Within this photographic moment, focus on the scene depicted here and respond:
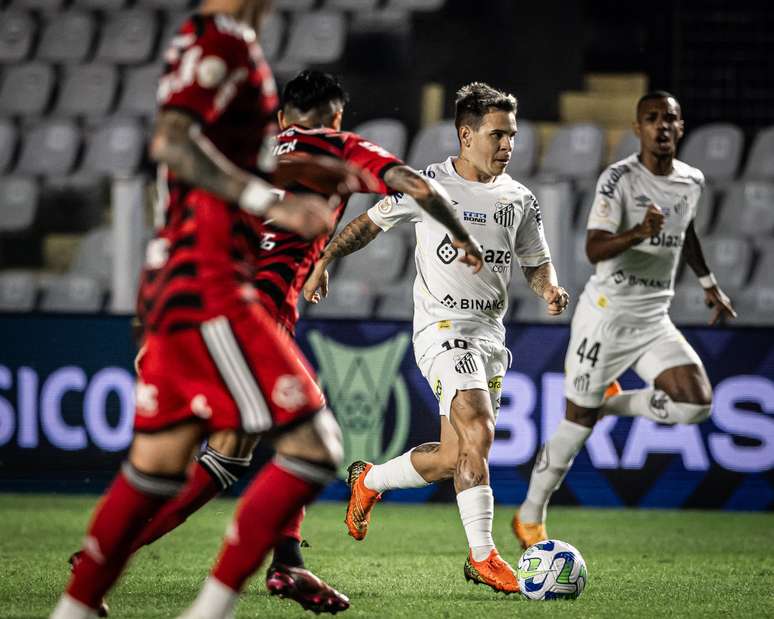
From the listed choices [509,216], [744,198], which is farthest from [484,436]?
[744,198]

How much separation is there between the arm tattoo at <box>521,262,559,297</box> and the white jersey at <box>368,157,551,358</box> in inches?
1.0

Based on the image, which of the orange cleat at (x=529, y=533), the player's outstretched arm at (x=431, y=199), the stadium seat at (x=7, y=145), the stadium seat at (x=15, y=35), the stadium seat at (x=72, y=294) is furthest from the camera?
the stadium seat at (x=15, y=35)

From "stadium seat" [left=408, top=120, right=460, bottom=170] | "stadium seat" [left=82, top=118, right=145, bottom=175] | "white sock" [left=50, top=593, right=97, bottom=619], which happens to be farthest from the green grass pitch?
"stadium seat" [left=82, top=118, right=145, bottom=175]

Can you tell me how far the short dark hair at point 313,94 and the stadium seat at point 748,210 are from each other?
6206 mm

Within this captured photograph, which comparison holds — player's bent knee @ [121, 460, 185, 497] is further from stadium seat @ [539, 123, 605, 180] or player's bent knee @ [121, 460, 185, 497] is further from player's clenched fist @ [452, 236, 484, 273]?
stadium seat @ [539, 123, 605, 180]

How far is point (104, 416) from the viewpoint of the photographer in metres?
9.06

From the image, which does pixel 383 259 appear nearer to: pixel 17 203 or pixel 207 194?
pixel 17 203

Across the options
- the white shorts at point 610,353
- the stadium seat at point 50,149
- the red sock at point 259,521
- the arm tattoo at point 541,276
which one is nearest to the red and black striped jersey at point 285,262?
the arm tattoo at point 541,276

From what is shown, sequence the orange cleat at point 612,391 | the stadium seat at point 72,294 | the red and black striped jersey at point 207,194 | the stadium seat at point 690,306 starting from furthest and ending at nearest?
the stadium seat at point 72,294 < the stadium seat at point 690,306 < the orange cleat at point 612,391 < the red and black striped jersey at point 207,194

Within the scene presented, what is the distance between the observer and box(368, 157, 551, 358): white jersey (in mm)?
5902

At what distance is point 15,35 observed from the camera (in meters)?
13.6

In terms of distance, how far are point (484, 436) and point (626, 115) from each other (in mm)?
7589

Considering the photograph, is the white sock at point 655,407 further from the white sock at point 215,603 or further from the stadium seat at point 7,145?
the stadium seat at point 7,145

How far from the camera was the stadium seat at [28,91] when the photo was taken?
13141mm
